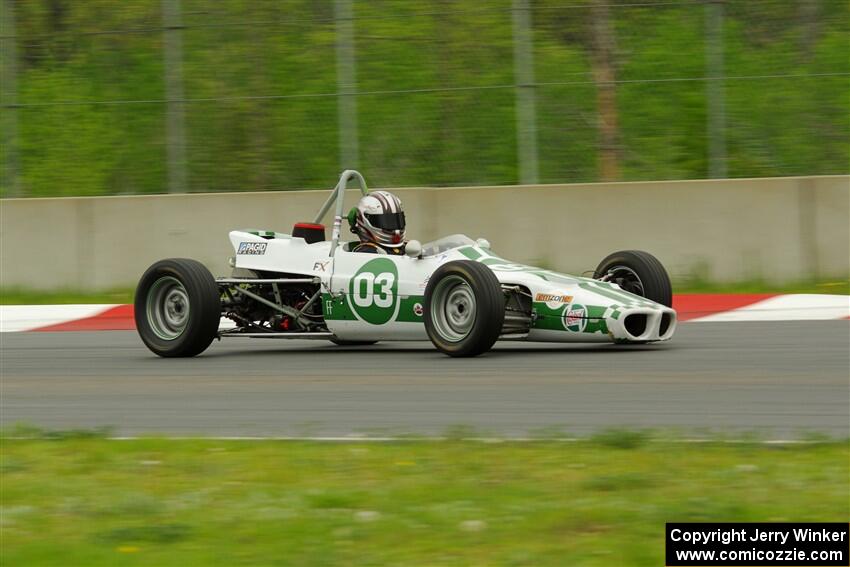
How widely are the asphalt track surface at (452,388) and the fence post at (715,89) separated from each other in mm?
4371

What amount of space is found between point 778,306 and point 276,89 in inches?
274

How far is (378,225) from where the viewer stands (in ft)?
37.3

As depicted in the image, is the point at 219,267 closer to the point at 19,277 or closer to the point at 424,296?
the point at 19,277

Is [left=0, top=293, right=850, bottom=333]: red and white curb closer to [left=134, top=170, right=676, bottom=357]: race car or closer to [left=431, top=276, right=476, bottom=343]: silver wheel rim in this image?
[left=134, top=170, right=676, bottom=357]: race car

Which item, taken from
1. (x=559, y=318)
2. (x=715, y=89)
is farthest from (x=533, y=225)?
(x=559, y=318)

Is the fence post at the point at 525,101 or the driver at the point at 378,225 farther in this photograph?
the fence post at the point at 525,101

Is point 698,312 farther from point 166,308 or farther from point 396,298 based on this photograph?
point 166,308

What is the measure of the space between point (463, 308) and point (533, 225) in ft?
19.2

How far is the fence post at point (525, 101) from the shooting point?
54.2ft

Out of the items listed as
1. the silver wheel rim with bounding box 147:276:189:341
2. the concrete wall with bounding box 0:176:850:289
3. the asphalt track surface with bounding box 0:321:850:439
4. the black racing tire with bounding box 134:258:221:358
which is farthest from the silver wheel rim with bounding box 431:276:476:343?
the concrete wall with bounding box 0:176:850:289

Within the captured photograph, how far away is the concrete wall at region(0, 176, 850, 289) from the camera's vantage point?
15250 mm

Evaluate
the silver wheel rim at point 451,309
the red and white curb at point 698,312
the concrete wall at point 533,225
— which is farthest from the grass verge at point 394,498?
the concrete wall at point 533,225

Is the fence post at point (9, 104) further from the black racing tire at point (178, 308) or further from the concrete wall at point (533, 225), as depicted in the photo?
the black racing tire at point (178, 308)

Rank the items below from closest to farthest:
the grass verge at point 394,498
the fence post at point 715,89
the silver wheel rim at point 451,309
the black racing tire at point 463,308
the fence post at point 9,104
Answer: the grass verge at point 394,498
the black racing tire at point 463,308
the silver wheel rim at point 451,309
the fence post at point 715,89
the fence post at point 9,104
